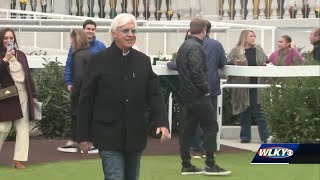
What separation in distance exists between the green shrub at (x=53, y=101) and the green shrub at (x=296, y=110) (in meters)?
3.69

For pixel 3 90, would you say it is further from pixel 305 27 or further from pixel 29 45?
pixel 305 27

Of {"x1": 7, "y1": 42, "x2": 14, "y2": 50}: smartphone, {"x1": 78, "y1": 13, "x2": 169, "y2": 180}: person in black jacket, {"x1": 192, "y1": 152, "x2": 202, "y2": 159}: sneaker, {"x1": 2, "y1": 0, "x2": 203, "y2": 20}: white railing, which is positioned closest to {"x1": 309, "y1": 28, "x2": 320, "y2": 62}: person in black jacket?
{"x1": 192, "y1": 152, "x2": 202, "y2": 159}: sneaker

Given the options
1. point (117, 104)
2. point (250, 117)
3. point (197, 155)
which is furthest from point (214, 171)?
point (250, 117)

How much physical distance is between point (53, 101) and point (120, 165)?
6913mm

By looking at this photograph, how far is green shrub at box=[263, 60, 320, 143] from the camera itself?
12.2m

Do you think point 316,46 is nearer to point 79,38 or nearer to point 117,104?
point 79,38

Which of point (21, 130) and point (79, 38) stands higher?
point (79, 38)

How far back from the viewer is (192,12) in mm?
22078

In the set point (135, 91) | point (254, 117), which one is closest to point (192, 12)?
point (254, 117)

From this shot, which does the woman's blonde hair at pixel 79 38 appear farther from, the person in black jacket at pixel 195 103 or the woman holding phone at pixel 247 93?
the woman holding phone at pixel 247 93

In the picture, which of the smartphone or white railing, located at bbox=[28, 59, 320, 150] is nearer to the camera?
the smartphone

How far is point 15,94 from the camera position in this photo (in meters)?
11.8

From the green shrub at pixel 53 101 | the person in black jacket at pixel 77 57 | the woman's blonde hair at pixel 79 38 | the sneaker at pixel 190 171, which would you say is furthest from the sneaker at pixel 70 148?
the sneaker at pixel 190 171

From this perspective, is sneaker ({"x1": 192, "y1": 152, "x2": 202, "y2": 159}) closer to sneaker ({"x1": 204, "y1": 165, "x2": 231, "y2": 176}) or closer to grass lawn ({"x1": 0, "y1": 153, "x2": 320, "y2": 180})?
grass lawn ({"x1": 0, "y1": 153, "x2": 320, "y2": 180})
